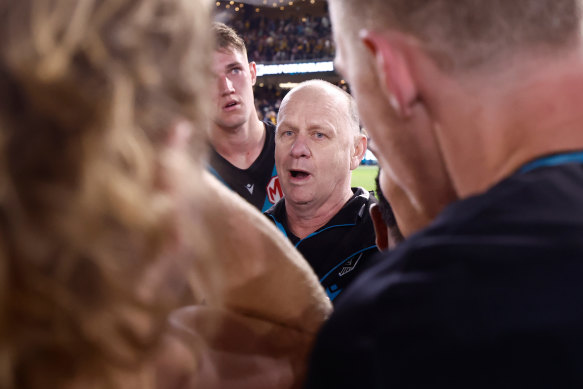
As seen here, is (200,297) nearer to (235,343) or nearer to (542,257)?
(235,343)

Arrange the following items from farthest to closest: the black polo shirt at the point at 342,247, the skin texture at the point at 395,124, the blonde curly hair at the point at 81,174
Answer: the black polo shirt at the point at 342,247 < the skin texture at the point at 395,124 < the blonde curly hair at the point at 81,174

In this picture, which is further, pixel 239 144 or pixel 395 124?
pixel 239 144

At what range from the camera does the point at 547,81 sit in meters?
0.70

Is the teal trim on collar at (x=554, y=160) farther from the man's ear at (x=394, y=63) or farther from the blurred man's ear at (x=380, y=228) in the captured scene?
the blurred man's ear at (x=380, y=228)

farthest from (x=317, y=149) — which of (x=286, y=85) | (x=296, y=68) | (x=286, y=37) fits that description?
(x=286, y=85)

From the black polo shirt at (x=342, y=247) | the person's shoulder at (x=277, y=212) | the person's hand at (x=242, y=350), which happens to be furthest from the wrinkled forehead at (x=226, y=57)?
the person's hand at (x=242, y=350)

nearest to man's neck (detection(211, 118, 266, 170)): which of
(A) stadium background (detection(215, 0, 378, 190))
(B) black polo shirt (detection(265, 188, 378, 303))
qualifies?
(B) black polo shirt (detection(265, 188, 378, 303))

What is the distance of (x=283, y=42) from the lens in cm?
2242

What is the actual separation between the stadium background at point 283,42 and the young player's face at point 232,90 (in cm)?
1807

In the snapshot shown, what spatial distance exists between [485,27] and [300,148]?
1.79m

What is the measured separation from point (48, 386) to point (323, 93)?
2.19 m

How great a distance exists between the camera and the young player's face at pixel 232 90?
306 cm

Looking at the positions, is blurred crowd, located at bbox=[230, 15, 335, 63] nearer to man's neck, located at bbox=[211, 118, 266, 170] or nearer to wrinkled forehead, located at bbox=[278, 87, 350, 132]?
man's neck, located at bbox=[211, 118, 266, 170]

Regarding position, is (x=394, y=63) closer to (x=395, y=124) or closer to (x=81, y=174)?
(x=395, y=124)
